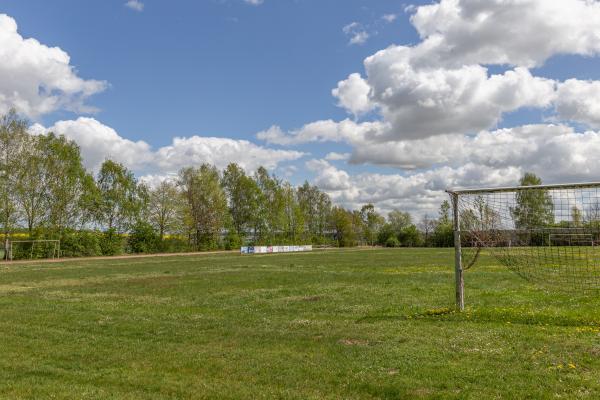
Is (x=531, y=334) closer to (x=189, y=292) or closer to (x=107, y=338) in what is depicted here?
(x=107, y=338)

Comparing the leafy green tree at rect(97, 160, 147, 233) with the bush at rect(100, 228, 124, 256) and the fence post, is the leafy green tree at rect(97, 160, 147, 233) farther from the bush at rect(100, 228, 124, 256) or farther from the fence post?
the fence post

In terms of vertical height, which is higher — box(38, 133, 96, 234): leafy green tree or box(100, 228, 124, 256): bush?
box(38, 133, 96, 234): leafy green tree

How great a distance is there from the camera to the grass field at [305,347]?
823cm

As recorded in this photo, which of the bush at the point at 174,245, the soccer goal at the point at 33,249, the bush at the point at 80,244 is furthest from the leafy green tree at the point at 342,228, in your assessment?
the soccer goal at the point at 33,249

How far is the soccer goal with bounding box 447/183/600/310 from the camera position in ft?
50.1

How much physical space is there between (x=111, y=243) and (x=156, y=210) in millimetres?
14290

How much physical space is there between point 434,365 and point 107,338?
8.67 meters

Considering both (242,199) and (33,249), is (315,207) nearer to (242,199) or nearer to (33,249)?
(242,199)

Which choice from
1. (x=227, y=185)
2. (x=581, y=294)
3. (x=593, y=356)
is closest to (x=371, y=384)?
(x=593, y=356)

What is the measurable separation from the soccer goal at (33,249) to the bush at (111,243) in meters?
9.13

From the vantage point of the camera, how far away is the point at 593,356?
31.6ft

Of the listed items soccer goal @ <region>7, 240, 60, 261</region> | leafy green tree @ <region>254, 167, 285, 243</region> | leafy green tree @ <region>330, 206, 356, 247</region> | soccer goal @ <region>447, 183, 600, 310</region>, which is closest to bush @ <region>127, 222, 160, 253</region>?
soccer goal @ <region>7, 240, 60, 261</region>

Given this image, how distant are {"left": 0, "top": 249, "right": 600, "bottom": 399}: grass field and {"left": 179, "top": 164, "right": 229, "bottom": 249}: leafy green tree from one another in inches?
2924

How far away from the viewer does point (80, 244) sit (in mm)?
70188
